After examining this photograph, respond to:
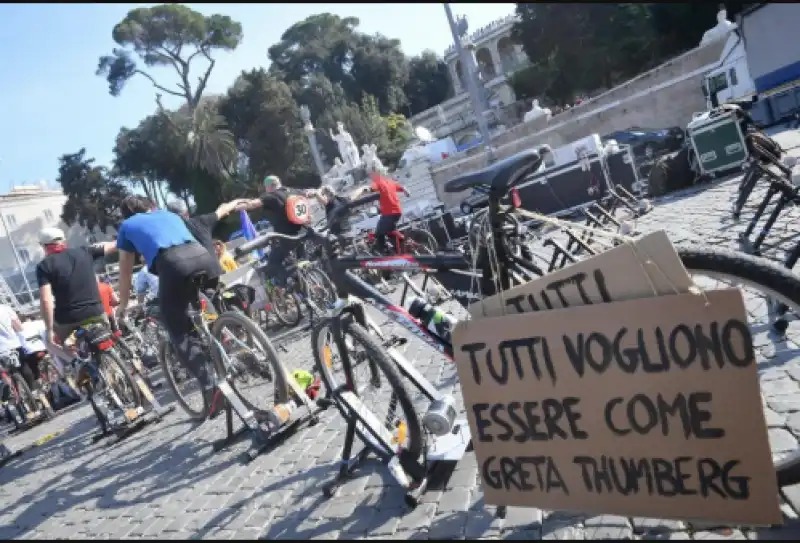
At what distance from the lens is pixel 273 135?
50812 mm

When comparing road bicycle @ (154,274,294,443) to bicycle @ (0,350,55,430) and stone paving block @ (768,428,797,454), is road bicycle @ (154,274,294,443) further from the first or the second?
Answer: bicycle @ (0,350,55,430)

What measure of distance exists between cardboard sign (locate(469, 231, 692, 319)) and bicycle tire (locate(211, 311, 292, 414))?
98.4 inches

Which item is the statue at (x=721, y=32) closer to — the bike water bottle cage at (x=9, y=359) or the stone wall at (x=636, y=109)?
the stone wall at (x=636, y=109)

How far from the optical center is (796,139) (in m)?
13.9

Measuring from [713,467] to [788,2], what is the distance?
23783 millimetres

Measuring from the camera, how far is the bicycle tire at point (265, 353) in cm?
426

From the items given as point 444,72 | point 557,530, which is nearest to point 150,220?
point 557,530

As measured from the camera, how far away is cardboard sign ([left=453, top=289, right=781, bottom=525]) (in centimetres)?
172

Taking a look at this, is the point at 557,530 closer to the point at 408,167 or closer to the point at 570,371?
the point at 570,371

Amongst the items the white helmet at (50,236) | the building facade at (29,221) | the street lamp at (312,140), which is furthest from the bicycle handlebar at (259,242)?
the building facade at (29,221)

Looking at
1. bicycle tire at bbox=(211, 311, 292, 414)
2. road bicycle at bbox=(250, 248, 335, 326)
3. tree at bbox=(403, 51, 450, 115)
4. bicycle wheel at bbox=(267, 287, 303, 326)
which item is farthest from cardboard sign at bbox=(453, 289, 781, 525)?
tree at bbox=(403, 51, 450, 115)

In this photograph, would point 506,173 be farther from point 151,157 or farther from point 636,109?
point 151,157

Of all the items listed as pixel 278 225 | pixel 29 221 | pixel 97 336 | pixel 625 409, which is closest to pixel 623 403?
pixel 625 409

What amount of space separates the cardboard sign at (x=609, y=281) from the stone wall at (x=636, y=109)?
20.1 metres
